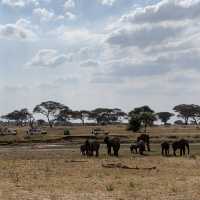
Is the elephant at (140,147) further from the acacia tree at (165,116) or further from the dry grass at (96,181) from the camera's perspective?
the acacia tree at (165,116)

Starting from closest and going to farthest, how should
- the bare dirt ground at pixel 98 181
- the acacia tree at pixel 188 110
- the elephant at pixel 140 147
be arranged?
the bare dirt ground at pixel 98 181 < the elephant at pixel 140 147 < the acacia tree at pixel 188 110

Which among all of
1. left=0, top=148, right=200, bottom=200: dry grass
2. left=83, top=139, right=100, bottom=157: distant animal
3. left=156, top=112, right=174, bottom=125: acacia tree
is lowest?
left=0, top=148, right=200, bottom=200: dry grass

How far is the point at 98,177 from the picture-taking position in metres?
30.3

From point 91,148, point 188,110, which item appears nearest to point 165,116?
point 188,110

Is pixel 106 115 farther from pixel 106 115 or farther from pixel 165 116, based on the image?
pixel 165 116

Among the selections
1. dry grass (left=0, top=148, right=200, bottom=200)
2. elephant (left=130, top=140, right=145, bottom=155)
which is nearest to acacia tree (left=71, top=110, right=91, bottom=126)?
elephant (left=130, top=140, right=145, bottom=155)

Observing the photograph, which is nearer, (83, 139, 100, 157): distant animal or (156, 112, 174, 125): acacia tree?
(83, 139, 100, 157): distant animal

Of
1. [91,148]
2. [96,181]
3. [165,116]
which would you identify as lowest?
[96,181]

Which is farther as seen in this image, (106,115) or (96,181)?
(106,115)

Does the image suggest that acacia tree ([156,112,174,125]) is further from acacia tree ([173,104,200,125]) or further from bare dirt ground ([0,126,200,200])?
→ bare dirt ground ([0,126,200,200])

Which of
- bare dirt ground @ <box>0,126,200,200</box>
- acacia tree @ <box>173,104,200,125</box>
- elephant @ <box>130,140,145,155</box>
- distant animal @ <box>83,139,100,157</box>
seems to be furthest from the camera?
acacia tree @ <box>173,104,200,125</box>

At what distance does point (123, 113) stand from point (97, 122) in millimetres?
12177

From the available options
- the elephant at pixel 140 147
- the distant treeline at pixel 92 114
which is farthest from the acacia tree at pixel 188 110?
the elephant at pixel 140 147

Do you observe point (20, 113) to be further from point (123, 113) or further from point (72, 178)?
point (72, 178)
